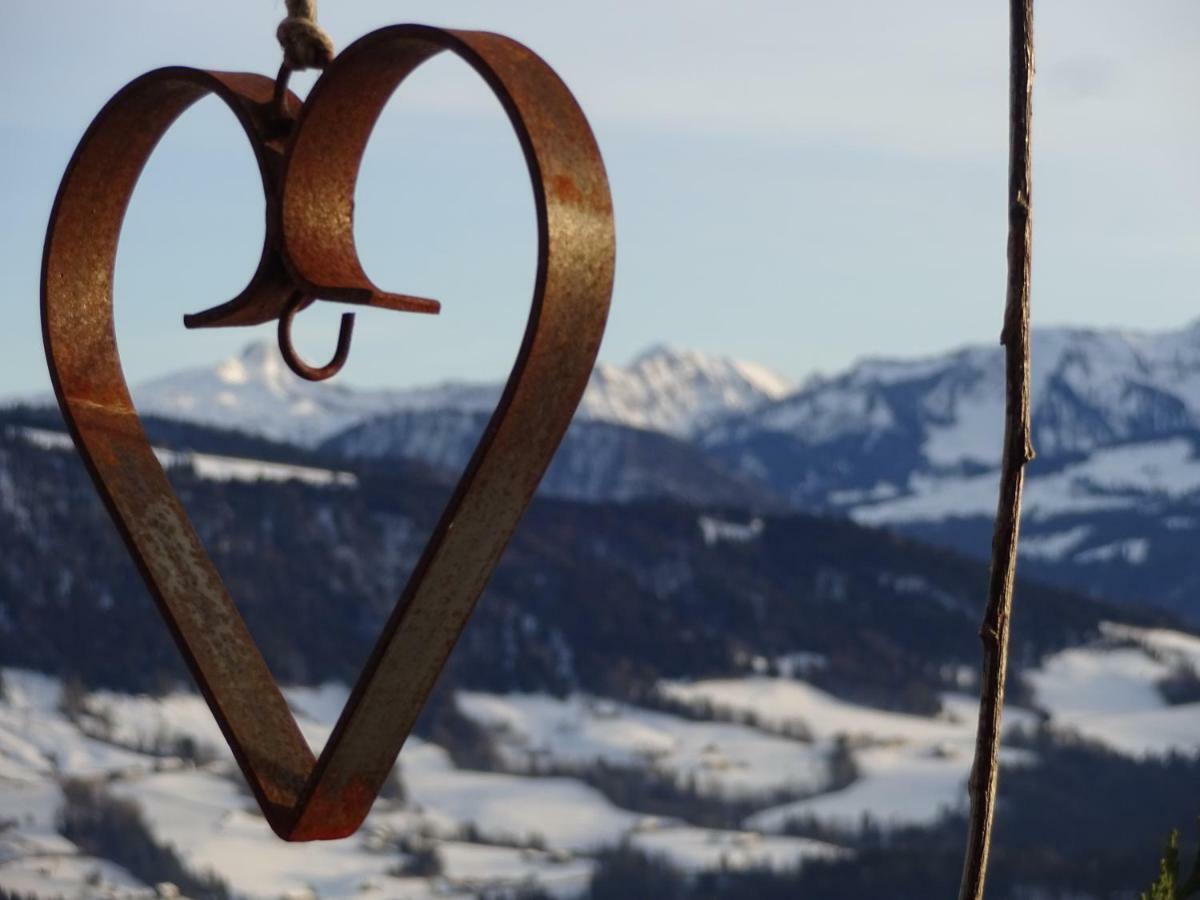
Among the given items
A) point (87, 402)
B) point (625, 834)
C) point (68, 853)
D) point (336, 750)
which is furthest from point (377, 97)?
point (625, 834)

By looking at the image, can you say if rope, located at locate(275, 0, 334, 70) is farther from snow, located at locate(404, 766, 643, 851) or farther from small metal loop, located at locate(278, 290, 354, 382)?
snow, located at locate(404, 766, 643, 851)

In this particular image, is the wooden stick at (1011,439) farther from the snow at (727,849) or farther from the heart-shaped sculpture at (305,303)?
the snow at (727,849)

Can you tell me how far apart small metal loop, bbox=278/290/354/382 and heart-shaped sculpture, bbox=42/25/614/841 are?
18mm

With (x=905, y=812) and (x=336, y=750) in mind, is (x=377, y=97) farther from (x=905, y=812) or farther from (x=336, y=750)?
(x=905, y=812)

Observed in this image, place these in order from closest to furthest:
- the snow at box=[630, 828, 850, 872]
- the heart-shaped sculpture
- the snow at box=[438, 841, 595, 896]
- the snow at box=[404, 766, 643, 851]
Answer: the heart-shaped sculpture, the snow at box=[438, 841, 595, 896], the snow at box=[630, 828, 850, 872], the snow at box=[404, 766, 643, 851]

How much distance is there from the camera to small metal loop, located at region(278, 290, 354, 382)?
3.43 metres

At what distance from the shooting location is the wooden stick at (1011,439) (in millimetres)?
3139

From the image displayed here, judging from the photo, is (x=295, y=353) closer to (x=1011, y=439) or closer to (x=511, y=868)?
(x=1011, y=439)

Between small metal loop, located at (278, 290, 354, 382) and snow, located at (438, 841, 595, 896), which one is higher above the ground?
snow, located at (438, 841, 595, 896)

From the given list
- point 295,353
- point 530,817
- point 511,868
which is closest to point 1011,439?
point 295,353

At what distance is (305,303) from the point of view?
3.59 meters

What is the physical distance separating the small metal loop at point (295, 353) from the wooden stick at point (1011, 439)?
40.6 inches

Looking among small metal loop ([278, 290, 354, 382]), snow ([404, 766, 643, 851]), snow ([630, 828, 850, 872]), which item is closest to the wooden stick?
small metal loop ([278, 290, 354, 382])

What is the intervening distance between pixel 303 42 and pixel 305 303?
1.49 feet
